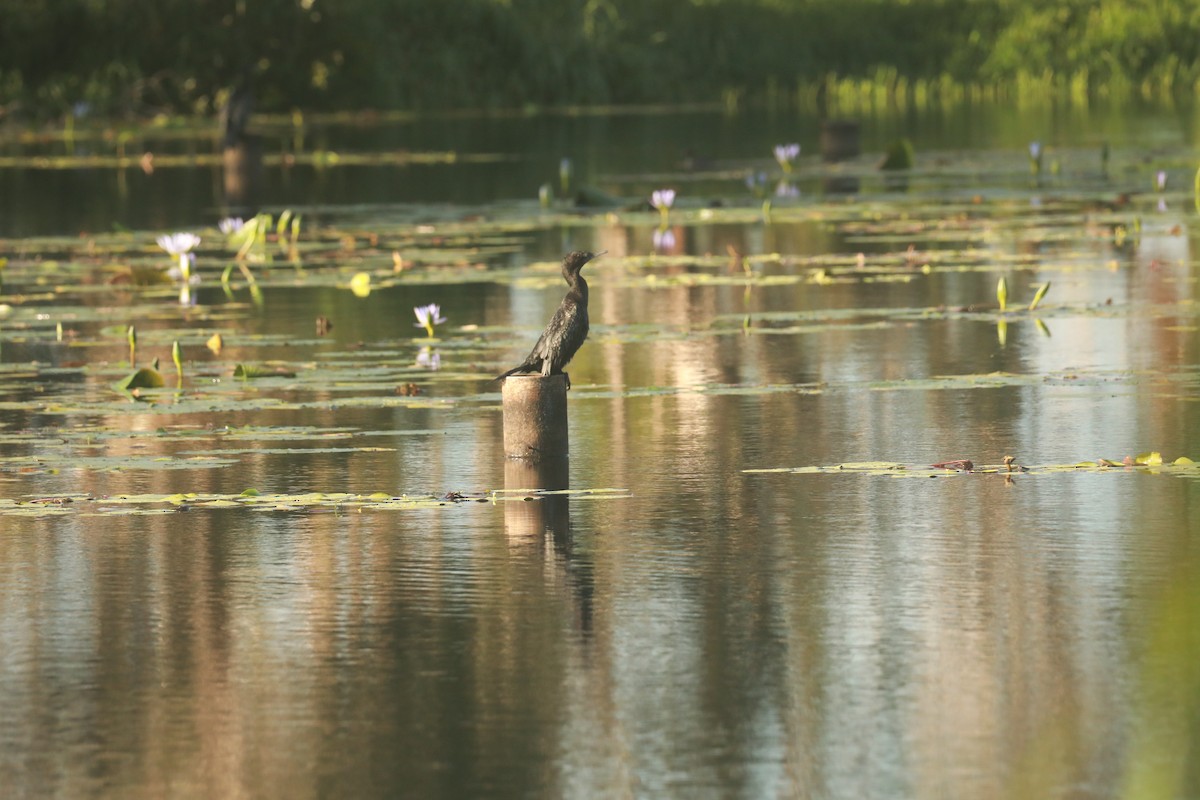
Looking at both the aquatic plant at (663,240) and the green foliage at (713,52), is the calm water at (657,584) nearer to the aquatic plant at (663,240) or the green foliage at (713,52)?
the aquatic plant at (663,240)

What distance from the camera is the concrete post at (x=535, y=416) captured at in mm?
10719

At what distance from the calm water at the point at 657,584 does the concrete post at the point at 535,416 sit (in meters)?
0.16

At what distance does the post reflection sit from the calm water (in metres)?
0.02

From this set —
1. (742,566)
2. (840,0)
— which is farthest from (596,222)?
(840,0)

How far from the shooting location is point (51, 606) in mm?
8367

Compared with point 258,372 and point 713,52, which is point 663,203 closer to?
point 258,372

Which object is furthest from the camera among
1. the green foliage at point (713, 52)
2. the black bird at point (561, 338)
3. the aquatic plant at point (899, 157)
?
the green foliage at point (713, 52)

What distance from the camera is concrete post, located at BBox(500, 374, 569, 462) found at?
35.2ft

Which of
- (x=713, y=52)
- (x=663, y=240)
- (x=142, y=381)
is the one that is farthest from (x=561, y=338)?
(x=713, y=52)

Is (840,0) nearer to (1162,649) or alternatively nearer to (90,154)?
(90,154)

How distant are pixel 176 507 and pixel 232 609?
180 cm

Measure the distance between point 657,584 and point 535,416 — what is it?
237 cm

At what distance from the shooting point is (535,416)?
1070cm

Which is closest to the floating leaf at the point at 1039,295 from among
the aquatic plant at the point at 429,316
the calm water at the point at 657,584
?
the calm water at the point at 657,584
